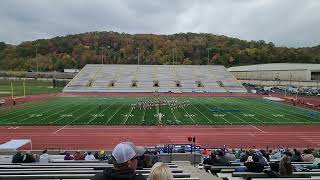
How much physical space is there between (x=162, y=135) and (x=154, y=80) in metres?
53.6

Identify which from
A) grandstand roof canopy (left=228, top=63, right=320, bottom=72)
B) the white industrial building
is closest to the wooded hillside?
the white industrial building

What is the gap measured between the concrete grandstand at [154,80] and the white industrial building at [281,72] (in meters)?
15.8

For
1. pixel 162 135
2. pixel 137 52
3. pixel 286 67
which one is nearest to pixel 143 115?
pixel 162 135

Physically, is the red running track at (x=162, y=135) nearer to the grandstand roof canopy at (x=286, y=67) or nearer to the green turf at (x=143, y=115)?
the green turf at (x=143, y=115)

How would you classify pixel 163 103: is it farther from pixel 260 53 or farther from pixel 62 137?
pixel 260 53

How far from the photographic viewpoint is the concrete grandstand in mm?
74625

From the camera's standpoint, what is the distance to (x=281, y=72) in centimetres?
9925

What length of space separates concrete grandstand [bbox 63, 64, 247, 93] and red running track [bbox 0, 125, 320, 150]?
41510mm

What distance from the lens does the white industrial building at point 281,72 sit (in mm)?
94312

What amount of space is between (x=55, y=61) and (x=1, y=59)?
19.2 meters

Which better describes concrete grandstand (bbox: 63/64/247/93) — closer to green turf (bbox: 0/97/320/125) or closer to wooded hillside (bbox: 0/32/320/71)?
green turf (bbox: 0/97/320/125)

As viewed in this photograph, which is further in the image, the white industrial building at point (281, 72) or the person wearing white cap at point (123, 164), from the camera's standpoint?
the white industrial building at point (281, 72)

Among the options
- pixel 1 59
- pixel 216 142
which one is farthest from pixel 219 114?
pixel 1 59

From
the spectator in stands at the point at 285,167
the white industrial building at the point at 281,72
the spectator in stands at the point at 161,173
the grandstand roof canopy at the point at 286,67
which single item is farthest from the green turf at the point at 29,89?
the spectator in stands at the point at 161,173
